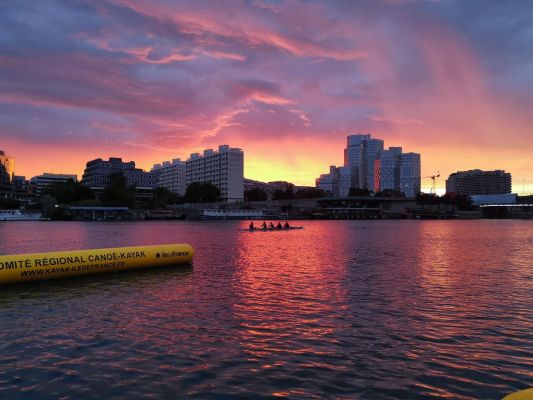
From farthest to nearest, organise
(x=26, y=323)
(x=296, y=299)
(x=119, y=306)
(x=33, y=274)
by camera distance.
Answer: (x=33, y=274) < (x=296, y=299) < (x=119, y=306) < (x=26, y=323)

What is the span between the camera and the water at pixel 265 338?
1189cm

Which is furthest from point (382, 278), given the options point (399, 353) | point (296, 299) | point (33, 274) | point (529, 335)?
point (33, 274)

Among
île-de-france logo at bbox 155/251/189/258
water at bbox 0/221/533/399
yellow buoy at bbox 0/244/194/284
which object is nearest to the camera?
water at bbox 0/221/533/399

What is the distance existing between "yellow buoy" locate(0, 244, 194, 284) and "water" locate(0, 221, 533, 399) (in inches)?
34.3

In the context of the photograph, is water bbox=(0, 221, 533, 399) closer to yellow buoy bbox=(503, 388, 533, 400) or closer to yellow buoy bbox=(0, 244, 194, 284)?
yellow buoy bbox=(0, 244, 194, 284)

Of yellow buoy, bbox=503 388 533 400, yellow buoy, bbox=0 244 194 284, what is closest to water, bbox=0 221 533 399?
yellow buoy, bbox=0 244 194 284

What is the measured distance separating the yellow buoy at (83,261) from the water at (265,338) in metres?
0.87

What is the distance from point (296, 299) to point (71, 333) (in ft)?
38.4

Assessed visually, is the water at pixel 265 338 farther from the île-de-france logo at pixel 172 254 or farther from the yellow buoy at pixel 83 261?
the île-de-france logo at pixel 172 254

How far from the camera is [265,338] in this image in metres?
16.3

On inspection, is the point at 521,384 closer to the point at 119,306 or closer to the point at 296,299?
the point at 296,299

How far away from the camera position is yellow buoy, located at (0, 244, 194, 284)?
87.5 ft

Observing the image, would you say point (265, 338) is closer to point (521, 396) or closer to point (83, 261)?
point (521, 396)

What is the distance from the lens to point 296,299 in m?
23.6
